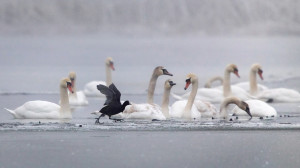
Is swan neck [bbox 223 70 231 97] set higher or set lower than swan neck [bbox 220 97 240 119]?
higher

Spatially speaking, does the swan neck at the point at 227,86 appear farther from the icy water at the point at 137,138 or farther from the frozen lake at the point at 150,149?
the frozen lake at the point at 150,149

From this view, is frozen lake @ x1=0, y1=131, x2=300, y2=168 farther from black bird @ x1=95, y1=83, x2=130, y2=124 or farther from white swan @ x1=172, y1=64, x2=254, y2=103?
white swan @ x1=172, y1=64, x2=254, y2=103

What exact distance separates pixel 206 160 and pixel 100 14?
36.0 meters

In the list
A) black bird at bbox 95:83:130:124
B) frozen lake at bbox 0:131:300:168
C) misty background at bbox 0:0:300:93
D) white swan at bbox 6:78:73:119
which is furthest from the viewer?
misty background at bbox 0:0:300:93

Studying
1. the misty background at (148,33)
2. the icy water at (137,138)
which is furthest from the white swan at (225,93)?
the misty background at (148,33)

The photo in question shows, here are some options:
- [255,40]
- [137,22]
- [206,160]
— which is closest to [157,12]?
[137,22]

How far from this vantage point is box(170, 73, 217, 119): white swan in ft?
36.7

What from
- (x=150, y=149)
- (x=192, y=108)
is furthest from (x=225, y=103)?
(x=150, y=149)

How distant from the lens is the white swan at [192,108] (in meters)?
11.2

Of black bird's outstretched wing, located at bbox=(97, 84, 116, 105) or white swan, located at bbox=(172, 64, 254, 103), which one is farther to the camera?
white swan, located at bbox=(172, 64, 254, 103)

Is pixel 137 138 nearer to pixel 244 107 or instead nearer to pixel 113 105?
pixel 113 105

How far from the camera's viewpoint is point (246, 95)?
14.5 m

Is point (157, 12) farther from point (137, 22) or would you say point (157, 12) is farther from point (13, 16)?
point (13, 16)

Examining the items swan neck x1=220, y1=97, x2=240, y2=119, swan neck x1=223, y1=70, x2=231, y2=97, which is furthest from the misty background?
swan neck x1=220, y1=97, x2=240, y2=119
